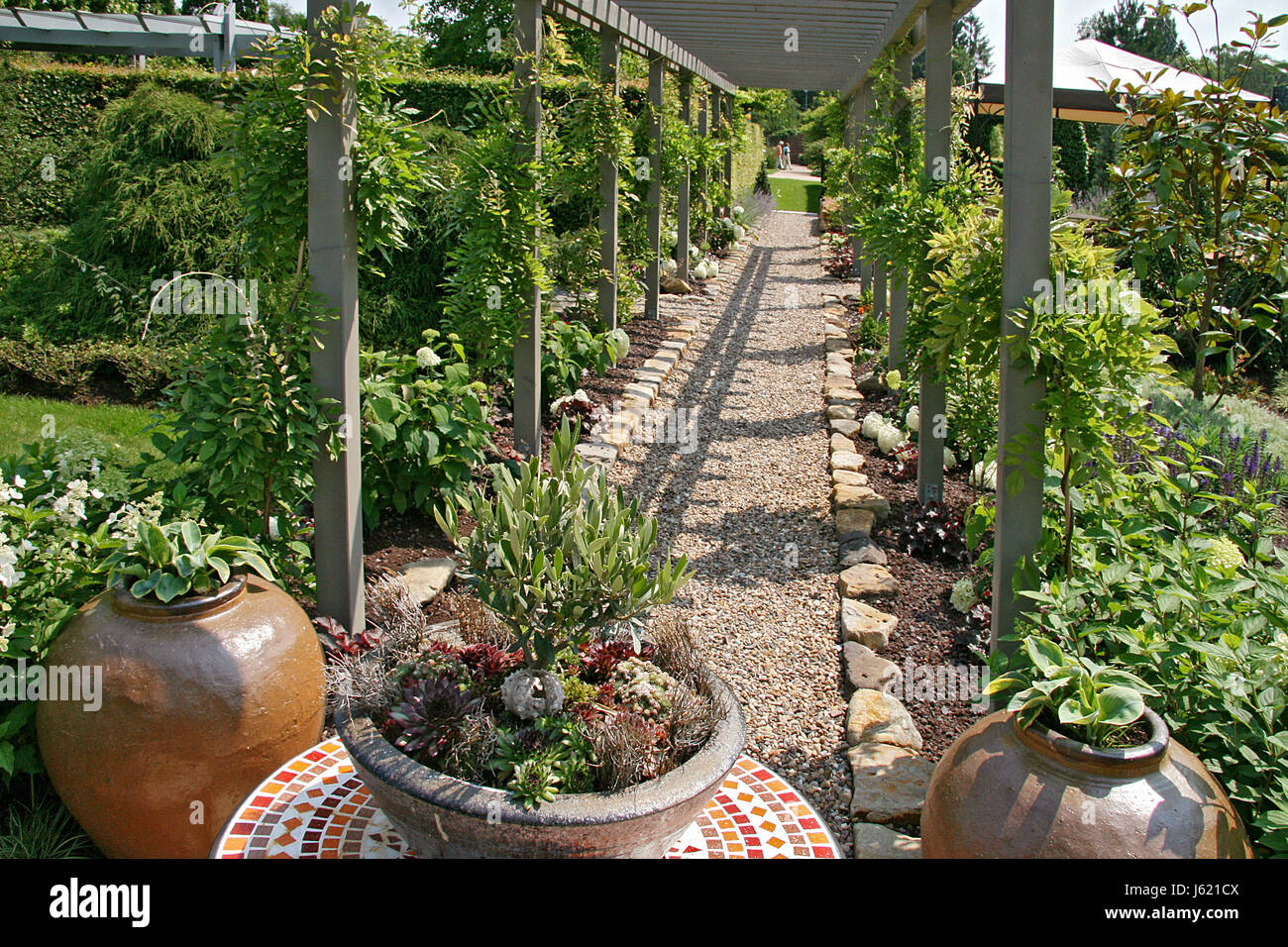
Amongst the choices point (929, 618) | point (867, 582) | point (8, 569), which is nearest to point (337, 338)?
point (8, 569)

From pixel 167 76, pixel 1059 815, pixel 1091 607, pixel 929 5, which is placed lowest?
pixel 1059 815

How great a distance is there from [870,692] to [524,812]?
73.6 inches

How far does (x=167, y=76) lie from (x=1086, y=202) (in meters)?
11.4

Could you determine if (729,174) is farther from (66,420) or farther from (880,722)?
(880,722)

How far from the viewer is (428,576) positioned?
390 cm

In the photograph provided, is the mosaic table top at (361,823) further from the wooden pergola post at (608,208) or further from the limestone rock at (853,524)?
the wooden pergola post at (608,208)

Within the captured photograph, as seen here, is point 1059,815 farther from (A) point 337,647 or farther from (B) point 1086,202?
(B) point 1086,202

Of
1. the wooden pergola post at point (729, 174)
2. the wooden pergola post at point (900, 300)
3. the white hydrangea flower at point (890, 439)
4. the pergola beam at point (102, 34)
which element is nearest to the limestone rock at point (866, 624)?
the white hydrangea flower at point (890, 439)

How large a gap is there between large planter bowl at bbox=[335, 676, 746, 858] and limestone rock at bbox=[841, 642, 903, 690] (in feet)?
5.27

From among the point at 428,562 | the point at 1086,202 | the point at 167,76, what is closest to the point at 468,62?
the point at 167,76

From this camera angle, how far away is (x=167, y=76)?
1136cm

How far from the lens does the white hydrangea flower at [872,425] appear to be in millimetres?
6289

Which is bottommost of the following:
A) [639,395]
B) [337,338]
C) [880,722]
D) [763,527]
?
[880,722]

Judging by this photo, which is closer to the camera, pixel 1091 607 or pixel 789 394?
pixel 1091 607
